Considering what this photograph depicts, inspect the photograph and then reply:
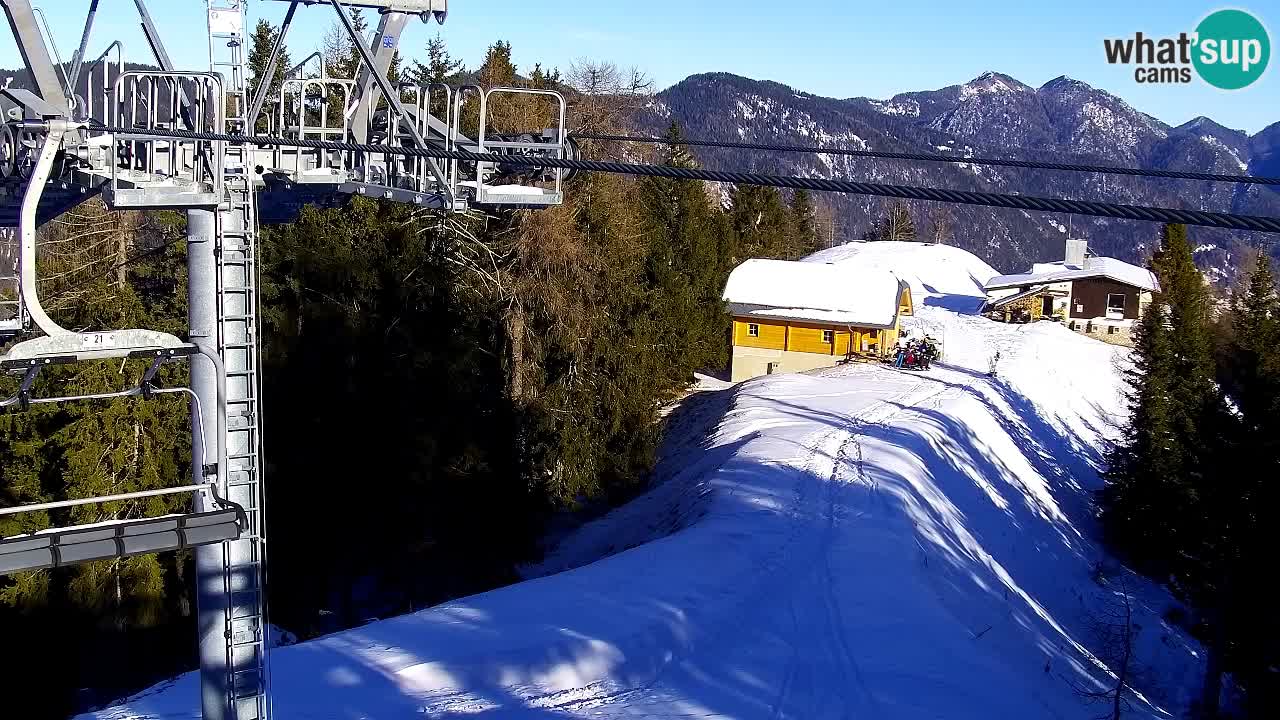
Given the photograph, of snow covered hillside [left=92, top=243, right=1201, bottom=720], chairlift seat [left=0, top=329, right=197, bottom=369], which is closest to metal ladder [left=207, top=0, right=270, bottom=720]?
chairlift seat [left=0, top=329, right=197, bottom=369]

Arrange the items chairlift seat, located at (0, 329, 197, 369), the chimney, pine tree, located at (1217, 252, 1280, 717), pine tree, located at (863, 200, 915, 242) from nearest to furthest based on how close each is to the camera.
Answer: chairlift seat, located at (0, 329, 197, 369) < pine tree, located at (1217, 252, 1280, 717) < the chimney < pine tree, located at (863, 200, 915, 242)

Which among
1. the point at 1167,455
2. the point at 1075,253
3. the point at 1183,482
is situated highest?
the point at 1075,253

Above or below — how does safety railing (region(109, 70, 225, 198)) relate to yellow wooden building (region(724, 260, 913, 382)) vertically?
Result: above

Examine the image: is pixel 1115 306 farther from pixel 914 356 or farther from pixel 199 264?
pixel 199 264

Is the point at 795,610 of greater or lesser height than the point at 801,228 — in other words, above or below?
below

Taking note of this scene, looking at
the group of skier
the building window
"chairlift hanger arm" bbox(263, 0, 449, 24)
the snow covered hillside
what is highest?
"chairlift hanger arm" bbox(263, 0, 449, 24)

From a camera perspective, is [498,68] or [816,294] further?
[816,294]

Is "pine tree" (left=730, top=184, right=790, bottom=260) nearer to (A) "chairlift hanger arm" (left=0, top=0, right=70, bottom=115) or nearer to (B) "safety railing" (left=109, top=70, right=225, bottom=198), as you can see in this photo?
(B) "safety railing" (left=109, top=70, right=225, bottom=198)

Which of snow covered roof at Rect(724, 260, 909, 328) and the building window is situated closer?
snow covered roof at Rect(724, 260, 909, 328)

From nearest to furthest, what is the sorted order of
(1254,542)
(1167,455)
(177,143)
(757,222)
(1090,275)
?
(177,143) < (1254,542) < (1167,455) < (1090,275) < (757,222)

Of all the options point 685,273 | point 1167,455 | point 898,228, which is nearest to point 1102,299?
point 685,273
